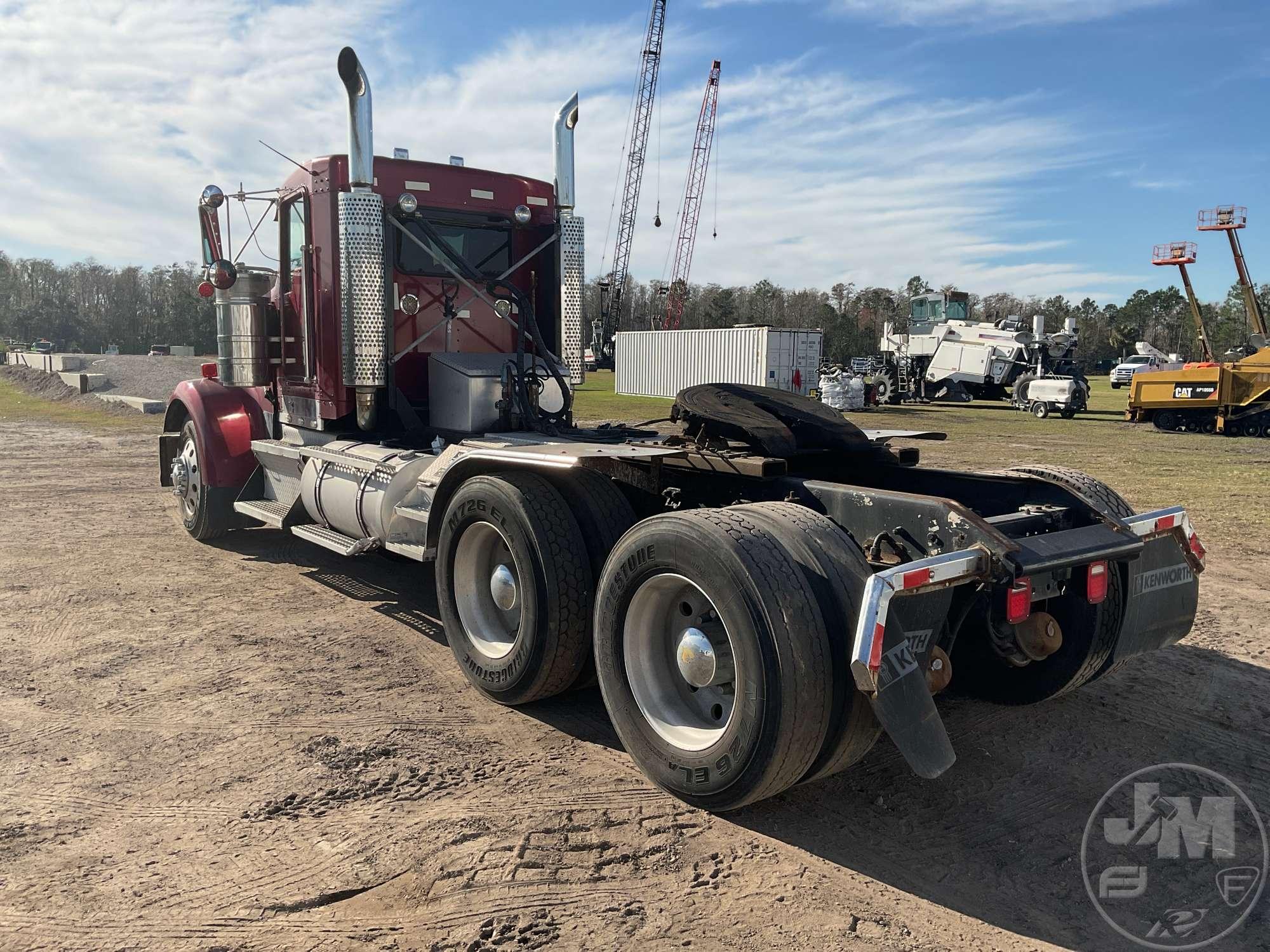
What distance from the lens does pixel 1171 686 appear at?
5031 mm

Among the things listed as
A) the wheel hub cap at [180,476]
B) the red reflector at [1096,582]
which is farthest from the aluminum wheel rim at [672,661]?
the wheel hub cap at [180,476]

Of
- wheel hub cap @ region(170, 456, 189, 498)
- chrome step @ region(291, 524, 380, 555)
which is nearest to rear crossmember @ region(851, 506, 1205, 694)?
chrome step @ region(291, 524, 380, 555)

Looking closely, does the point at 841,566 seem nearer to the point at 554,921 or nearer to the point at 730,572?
the point at 730,572

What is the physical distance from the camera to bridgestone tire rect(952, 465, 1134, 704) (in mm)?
4191

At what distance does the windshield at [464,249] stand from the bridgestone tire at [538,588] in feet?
9.33

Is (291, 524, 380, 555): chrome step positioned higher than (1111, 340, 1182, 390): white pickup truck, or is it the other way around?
(1111, 340, 1182, 390): white pickup truck

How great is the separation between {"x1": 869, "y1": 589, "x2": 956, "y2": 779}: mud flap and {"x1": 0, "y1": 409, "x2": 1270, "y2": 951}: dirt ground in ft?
1.44

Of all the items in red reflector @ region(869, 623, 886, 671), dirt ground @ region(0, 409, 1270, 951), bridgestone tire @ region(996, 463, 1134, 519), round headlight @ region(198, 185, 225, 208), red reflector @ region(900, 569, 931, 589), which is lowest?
dirt ground @ region(0, 409, 1270, 951)

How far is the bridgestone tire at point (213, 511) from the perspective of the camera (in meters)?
8.30

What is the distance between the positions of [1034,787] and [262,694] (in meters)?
3.67

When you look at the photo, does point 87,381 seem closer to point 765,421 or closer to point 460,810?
point 765,421

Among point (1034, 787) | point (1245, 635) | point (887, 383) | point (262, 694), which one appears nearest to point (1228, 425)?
point (887, 383)

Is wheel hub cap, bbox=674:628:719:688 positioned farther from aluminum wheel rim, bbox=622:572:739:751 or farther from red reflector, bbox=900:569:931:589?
red reflector, bbox=900:569:931:589

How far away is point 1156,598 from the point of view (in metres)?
4.25
